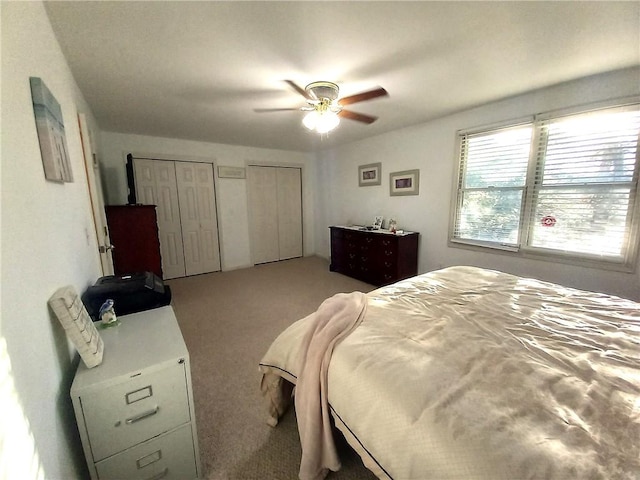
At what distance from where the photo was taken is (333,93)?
213cm

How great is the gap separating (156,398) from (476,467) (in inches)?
45.8

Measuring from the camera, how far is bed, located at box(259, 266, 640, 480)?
69cm

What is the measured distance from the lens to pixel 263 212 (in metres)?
5.00

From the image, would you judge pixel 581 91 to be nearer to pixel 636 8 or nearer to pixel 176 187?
pixel 636 8

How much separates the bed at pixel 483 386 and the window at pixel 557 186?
43.7 inches

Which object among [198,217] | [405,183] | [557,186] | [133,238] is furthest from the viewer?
[198,217]

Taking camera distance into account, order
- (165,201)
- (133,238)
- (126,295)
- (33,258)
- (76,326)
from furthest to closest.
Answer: (165,201) → (133,238) → (126,295) → (76,326) → (33,258)

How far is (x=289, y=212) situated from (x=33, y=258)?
14.8 feet

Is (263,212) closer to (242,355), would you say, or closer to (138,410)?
(242,355)

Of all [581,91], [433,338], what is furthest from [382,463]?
[581,91]

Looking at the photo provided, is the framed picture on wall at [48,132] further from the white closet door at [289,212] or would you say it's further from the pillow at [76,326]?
the white closet door at [289,212]

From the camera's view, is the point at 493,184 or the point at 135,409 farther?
the point at 493,184

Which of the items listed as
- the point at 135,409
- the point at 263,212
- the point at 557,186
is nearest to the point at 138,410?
the point at 135,409

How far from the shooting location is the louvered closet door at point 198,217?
4.20 m
